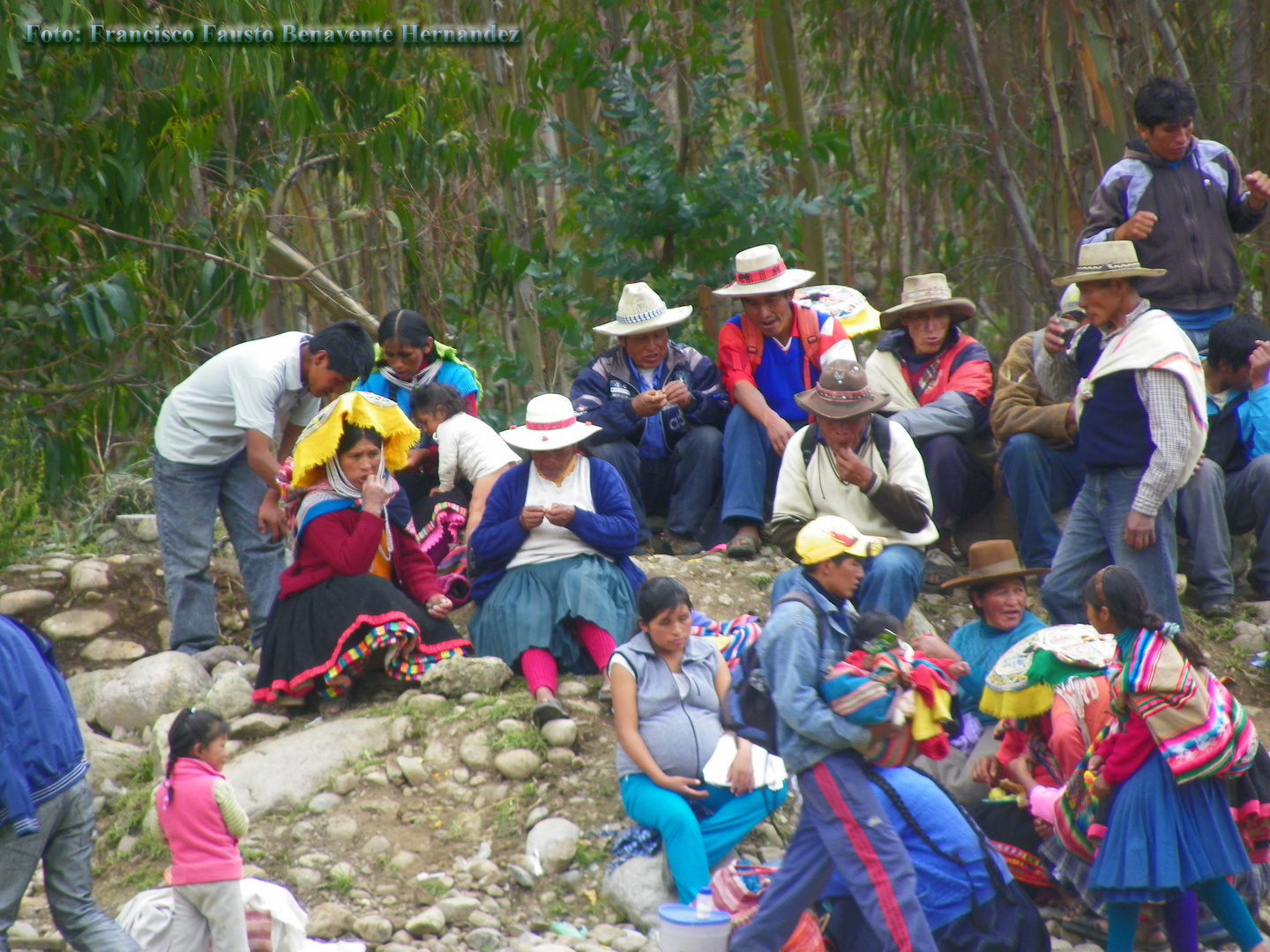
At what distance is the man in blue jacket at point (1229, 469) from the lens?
21.3 feet

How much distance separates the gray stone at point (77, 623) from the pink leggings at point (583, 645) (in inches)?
103

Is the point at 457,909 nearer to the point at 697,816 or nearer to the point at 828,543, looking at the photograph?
the point at 697,816

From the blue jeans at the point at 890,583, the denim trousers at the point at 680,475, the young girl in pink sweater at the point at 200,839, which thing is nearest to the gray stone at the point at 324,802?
the young girl in pink sweater at the point at 200,839

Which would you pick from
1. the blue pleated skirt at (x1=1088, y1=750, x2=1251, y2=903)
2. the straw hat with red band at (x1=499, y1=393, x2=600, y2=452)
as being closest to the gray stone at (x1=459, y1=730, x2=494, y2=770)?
the straw hat with red band at (x1=499, y1=393, x2=600, y2=452)

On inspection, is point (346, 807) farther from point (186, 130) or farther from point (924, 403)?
point (186, 130)

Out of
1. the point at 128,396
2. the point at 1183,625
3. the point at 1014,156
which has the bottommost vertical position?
the point at 1183,625

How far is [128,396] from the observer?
28.8 ft

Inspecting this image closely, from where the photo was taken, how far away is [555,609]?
5.82 metres

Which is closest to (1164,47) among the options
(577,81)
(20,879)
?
(577,81)

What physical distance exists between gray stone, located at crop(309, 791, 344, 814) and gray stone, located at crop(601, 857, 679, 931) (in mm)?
1159

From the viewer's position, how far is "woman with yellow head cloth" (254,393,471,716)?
5.73m

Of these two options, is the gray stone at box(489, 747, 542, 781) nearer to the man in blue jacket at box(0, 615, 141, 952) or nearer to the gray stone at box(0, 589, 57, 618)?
the man in blue jacket at box(0, 615, 141, 952)

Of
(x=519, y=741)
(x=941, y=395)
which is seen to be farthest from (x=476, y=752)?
(x=941, y=395)

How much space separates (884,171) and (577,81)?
659 cm
